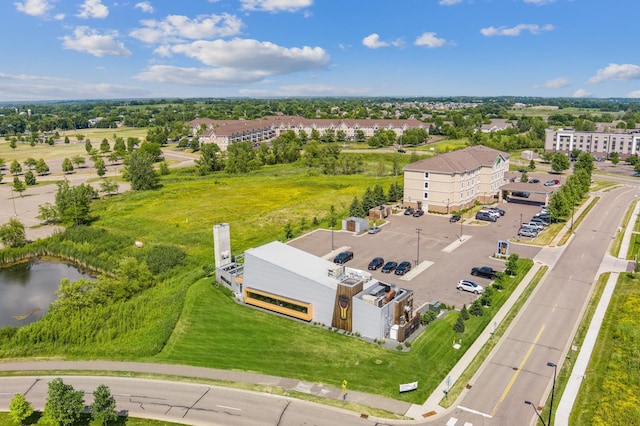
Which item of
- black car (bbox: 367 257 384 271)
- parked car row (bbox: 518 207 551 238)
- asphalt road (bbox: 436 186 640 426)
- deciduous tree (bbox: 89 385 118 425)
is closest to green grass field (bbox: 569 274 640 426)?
asphalt road (bbox: 436 186 640 426)

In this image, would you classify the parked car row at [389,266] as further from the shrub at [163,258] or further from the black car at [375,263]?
the shrub at [163,258]

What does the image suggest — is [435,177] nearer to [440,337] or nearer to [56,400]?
[440,337]

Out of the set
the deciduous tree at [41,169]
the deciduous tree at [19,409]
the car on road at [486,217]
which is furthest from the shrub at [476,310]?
the deciduous tree at [41,169]

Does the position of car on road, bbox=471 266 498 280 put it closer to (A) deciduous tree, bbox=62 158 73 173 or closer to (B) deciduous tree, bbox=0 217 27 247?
(B) deciduous tree, bbox=0 217 27 247

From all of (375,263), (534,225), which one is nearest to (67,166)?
(375,263)

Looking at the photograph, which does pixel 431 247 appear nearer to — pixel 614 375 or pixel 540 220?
pixel 540 220

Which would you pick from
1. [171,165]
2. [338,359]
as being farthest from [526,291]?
[171,165]
